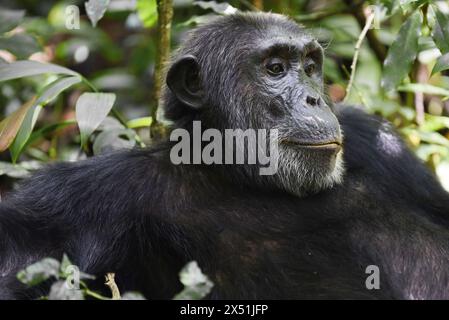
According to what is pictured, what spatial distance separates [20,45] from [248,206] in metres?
2.39

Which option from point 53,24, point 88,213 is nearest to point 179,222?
point 88,213

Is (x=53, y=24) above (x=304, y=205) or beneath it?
above

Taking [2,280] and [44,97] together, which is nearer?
[2,280]

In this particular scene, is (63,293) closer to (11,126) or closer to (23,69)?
(11,126)

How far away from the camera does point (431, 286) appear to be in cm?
491

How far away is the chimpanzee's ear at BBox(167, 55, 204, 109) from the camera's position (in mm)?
5379

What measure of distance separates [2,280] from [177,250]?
99 cm

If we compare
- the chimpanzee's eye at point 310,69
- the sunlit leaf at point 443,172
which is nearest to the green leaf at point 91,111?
the chimpanzee's eye at point 310,69

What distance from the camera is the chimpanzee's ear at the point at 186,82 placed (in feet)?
17.6

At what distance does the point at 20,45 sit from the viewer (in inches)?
251

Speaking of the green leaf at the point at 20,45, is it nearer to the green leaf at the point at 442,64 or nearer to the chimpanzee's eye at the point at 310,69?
the chimpanzee's eye at the point at 310,69

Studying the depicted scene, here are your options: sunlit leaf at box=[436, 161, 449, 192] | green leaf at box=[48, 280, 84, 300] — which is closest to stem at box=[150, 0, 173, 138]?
sunlit leaf at box=[436, 161, 449, 192]
